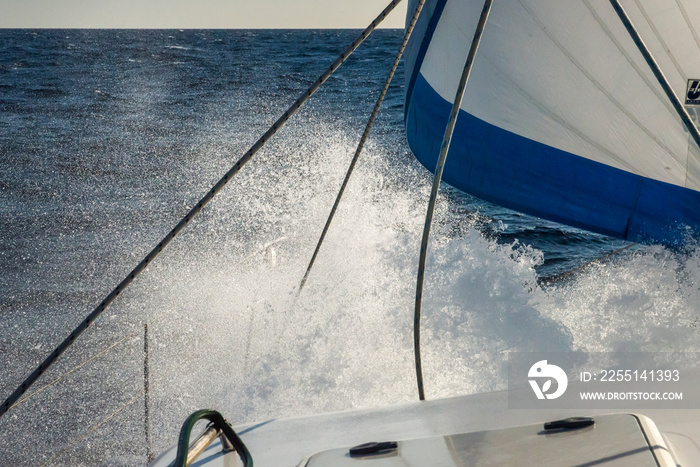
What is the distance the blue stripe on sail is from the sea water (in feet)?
0.81

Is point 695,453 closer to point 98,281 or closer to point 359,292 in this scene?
point 359,292

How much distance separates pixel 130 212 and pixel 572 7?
1025 centimetres

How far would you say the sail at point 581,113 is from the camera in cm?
310

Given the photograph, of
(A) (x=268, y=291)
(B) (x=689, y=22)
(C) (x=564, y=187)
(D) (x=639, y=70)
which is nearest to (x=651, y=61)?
(D) (x=639, y=70)

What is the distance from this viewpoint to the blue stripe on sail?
3.22 metres

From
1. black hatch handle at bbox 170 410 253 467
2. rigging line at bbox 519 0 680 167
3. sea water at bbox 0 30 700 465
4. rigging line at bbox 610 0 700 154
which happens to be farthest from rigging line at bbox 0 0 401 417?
rigging line at bbox 519 0 680 167

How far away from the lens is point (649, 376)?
2.04 m

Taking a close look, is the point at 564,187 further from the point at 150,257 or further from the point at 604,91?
the point at 150,257

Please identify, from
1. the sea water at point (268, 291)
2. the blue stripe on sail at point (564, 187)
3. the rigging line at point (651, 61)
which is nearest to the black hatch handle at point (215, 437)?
the sea water at point (268, 291)

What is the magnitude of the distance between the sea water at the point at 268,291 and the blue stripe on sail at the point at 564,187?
25cm

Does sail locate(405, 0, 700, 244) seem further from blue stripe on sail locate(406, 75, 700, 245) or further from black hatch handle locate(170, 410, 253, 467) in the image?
black hatch handle locate(170, 410, 253, 467)

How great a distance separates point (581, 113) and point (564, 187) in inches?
14.8

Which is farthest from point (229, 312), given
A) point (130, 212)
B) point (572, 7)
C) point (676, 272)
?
point (130, 212)

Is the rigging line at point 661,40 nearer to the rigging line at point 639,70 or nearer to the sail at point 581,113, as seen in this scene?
the sail at point 581,113
